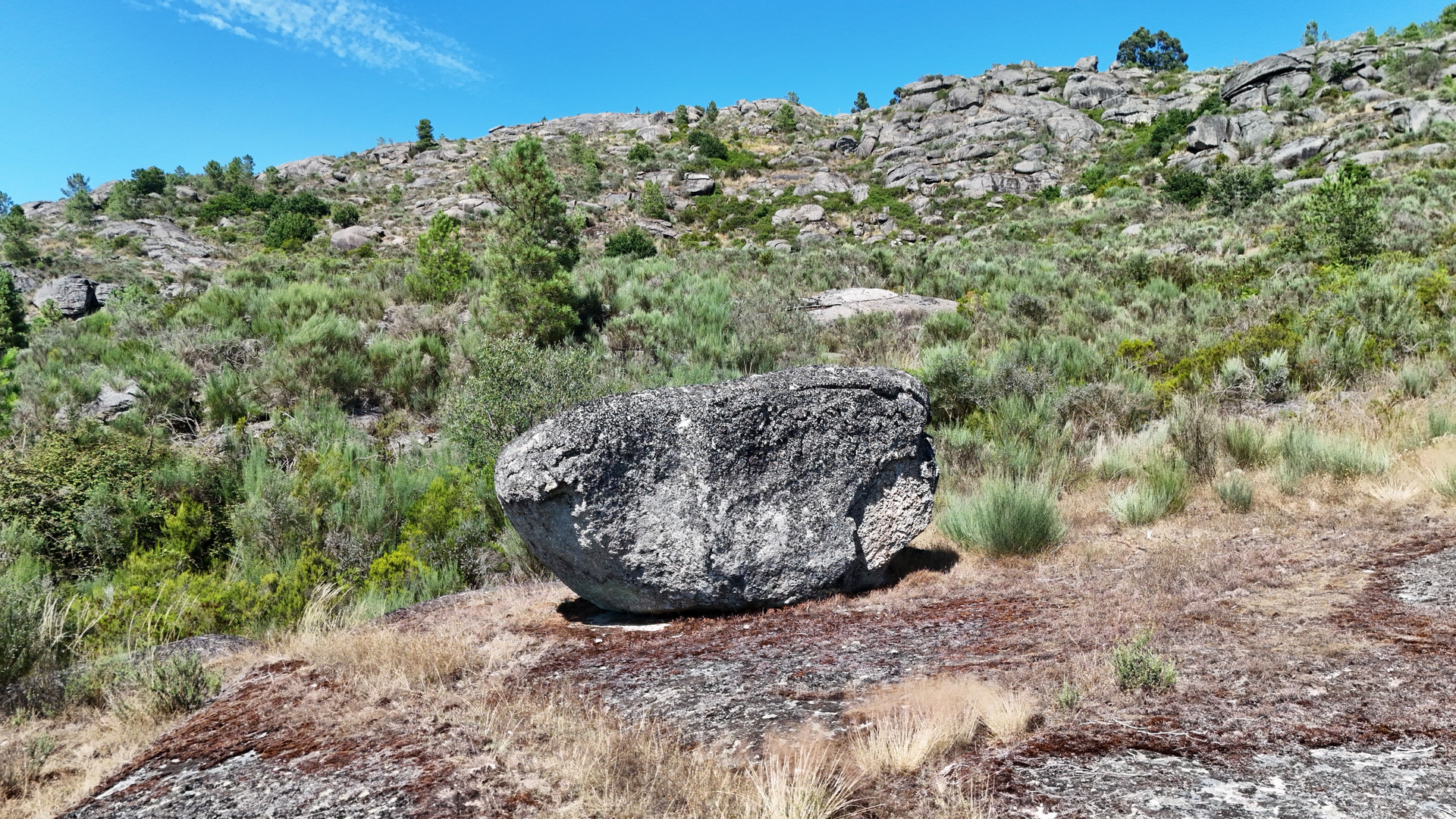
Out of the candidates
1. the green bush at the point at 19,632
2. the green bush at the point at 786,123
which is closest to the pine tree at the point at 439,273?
the green bush at the point at 19,632

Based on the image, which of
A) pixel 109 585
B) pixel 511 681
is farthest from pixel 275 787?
pixel 109 585

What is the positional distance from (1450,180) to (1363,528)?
26.1 meters

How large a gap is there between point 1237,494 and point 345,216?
4397cm

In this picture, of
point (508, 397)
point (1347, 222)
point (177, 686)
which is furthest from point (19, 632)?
point (1347, 222)

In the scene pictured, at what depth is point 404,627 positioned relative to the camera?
4.89 m

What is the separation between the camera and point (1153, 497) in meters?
5.95

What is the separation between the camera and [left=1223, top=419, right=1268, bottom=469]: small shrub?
6.84 metres

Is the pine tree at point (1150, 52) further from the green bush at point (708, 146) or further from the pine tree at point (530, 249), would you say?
the pine tree at point (530, 249)

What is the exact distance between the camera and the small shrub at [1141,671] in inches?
105

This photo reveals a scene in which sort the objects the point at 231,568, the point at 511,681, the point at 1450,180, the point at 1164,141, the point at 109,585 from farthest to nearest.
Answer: the point at 1164,141
the point at 1450,180
the point at 231,568
the point at 109,585
the point at 511,681

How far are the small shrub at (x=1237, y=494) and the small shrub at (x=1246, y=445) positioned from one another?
1.00 m

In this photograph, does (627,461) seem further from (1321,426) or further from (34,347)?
(34,347)

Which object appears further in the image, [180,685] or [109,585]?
[109,585]

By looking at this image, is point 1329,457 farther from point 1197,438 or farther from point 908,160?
point 908,160
